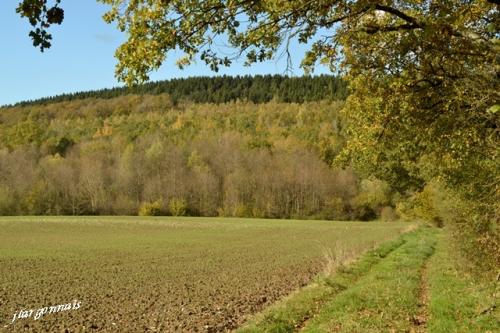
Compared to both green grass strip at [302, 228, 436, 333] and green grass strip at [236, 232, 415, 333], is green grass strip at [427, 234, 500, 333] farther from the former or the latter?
green grass strip at [236, 232, 415, 333]

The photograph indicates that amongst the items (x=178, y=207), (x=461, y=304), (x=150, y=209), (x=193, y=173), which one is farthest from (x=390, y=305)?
(x=193, y=173)

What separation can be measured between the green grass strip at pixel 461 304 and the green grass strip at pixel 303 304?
2764 millimetres

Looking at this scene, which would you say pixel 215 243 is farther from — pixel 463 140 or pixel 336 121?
pixel 336 121

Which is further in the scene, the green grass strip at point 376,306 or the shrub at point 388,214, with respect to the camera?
the shrub at point 388,214

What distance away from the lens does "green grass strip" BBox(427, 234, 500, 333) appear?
10206 mm

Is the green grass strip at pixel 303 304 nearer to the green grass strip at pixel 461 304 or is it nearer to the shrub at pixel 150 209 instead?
the green grass strip at pixel 461 304

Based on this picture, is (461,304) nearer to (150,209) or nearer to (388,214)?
(388,214)

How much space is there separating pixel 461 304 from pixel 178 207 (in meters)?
87.7

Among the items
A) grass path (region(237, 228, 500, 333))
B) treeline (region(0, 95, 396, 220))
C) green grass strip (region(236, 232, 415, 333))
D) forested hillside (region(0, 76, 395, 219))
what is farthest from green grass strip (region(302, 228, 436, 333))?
treeline (region(0, 95, 396, 220))

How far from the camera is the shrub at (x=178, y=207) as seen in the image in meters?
97.7

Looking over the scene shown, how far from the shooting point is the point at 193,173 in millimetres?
107688

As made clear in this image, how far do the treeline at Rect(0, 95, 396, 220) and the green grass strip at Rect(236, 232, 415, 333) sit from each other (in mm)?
64483

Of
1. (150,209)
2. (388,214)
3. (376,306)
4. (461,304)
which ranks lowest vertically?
(388,214)

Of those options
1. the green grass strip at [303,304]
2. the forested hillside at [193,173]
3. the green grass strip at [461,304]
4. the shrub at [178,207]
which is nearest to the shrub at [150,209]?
the forested hillside at [193,173]
